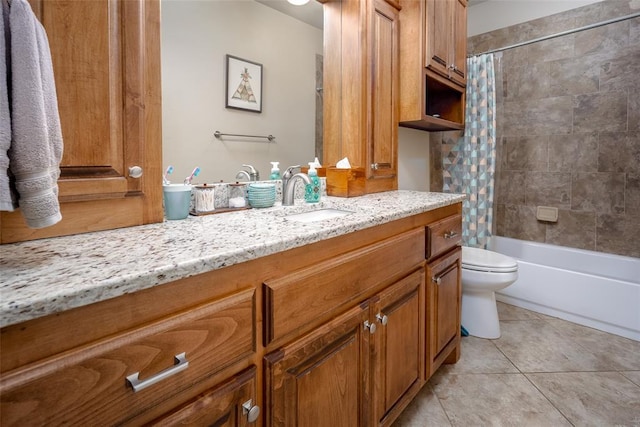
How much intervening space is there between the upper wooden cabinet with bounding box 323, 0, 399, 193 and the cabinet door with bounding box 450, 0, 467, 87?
506 mm

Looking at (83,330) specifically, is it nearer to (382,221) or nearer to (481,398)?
(382,221)

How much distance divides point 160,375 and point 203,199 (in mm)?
734

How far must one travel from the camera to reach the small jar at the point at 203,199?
1210mm

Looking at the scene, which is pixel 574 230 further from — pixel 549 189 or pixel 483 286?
pixel 483 286

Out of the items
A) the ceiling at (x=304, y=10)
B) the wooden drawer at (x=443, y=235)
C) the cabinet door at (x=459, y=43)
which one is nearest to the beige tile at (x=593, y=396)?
the wooden drawer at (x=443, y=235)

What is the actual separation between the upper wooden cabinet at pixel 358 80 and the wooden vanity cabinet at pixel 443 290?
1.63 ft

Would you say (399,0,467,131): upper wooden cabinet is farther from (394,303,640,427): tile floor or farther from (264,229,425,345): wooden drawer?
(394,303,640,427): tile floor

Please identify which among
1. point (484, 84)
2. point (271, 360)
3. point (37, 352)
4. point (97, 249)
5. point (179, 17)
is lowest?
point (271, 360)

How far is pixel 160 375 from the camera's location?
0.58 meters

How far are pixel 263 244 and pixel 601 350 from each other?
7.58 feet

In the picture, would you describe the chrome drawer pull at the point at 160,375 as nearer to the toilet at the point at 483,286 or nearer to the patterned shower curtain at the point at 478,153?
the toilet at the point at 483,286

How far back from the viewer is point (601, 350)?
2.00 m

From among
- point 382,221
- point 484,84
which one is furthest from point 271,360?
point 484,84

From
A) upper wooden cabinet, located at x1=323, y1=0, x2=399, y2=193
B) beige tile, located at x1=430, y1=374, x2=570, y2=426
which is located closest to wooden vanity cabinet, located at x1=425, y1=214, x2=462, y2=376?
beige tile, located at x1=430, y1=374, x2=570, y2=426
